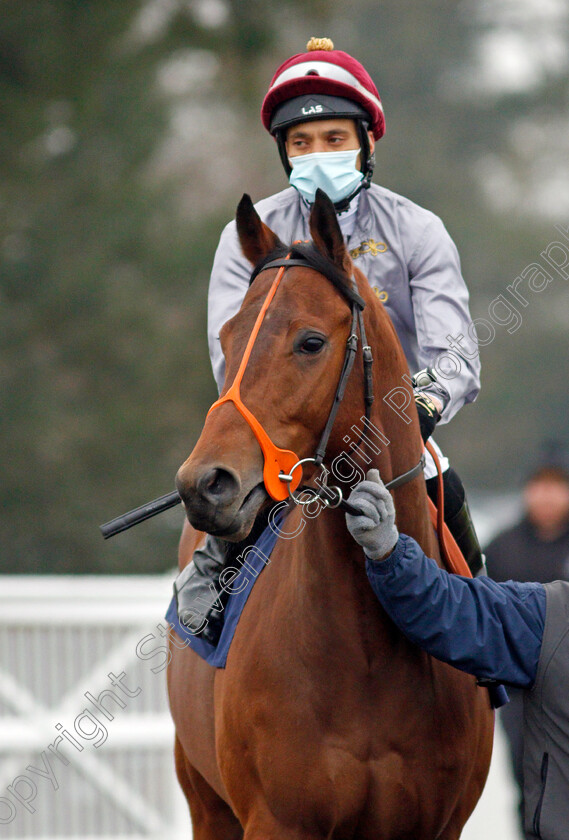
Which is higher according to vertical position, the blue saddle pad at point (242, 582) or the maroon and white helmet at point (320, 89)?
the maroon and white helmet at point (320, 89)

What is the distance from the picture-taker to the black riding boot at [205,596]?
358 centimetres

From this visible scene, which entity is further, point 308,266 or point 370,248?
point 370,248

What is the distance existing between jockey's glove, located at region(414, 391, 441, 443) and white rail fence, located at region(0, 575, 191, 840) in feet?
12.4

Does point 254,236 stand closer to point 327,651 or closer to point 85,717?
point 327,651

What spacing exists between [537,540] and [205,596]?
2.48 m

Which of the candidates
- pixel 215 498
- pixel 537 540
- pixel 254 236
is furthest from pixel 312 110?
pixel 537 540

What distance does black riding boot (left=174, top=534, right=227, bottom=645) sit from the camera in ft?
11.7

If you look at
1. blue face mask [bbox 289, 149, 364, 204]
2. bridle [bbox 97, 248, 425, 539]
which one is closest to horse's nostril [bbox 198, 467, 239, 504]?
bridle [bbox 97, 248, 425, 539]

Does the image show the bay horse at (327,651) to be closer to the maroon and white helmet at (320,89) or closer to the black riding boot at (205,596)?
the black riding boot at (205,596)

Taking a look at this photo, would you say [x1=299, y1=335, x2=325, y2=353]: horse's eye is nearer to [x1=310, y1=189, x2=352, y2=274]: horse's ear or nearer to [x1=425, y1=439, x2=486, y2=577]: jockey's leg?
[x1=310, y1=189, x2=352, y2=274]: horse's ear

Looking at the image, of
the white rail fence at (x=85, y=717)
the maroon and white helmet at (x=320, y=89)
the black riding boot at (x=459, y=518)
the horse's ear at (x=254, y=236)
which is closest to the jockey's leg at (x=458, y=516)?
the black riding boot at (x=459, y=518)

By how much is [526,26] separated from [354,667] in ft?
66.3

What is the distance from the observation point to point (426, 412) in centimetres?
327

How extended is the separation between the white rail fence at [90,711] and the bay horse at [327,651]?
3601 millimetres
